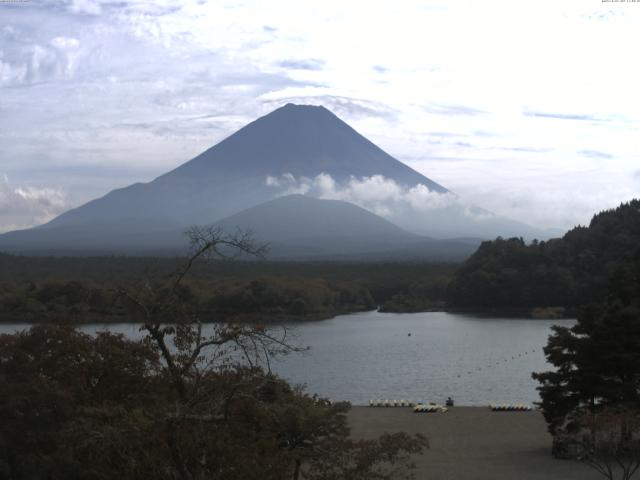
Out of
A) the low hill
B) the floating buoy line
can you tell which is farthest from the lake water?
the low hill

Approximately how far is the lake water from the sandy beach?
213 centimetres

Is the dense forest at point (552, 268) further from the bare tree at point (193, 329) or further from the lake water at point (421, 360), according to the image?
the bare tree at point (193, 329)

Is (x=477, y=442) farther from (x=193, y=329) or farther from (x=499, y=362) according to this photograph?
(x=499, y=362)

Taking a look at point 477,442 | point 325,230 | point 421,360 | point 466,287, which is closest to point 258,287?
point 466,287

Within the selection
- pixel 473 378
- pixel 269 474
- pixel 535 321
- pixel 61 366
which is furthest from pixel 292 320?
pixel 269 474

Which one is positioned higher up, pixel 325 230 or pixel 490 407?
pixel 325 230

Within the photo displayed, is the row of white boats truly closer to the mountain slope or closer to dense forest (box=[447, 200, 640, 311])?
dense forest (box=[447, 200, 640, 311])

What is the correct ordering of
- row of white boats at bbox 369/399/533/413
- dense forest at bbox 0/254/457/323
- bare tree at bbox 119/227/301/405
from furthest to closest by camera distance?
1. dense forest at bbox 0/254/457/323
2. row of white boats at bbox 369/399/533/413
3. bare tree at bbox 119/227/301/405

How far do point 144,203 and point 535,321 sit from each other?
13829cm

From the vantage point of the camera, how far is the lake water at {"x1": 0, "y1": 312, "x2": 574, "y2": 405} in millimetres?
20641

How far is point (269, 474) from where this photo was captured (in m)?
4.77

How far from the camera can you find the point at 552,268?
44969 mm

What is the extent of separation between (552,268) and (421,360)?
20657mm

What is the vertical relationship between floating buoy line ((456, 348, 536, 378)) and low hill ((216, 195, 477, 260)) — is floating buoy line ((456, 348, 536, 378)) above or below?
below
